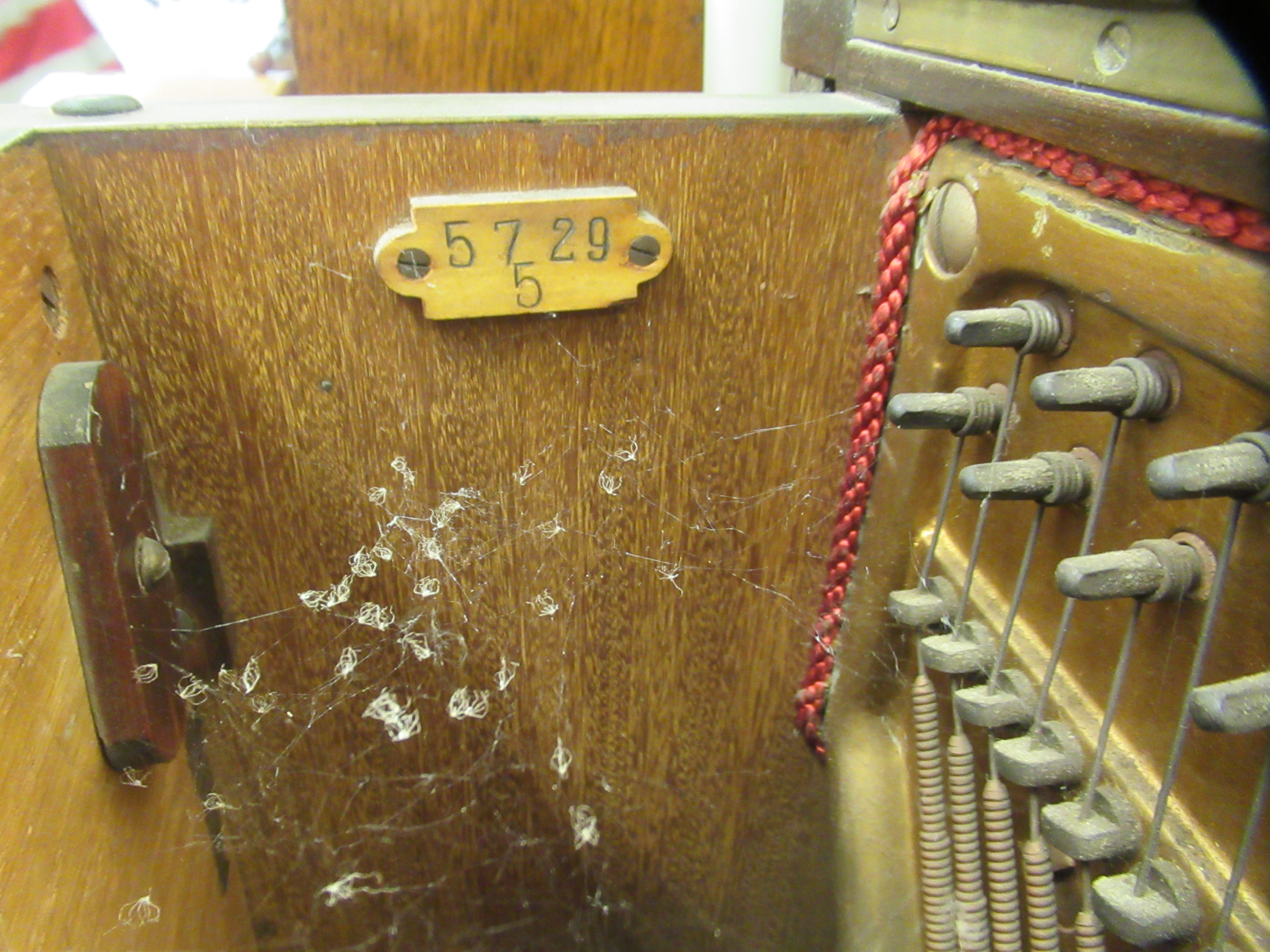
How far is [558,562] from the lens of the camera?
634 millimetres

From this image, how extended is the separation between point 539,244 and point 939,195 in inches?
9.1

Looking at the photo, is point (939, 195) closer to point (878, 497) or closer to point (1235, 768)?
point (878, 497)

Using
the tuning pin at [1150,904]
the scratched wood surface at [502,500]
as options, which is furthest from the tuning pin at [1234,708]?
the scratched wood surface at [502,500]

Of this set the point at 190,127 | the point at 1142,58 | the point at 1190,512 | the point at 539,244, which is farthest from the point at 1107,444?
the point at 190,127

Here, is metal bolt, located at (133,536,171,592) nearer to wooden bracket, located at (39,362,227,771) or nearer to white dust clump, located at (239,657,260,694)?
wooden bracket, located at (39,362,227,771)

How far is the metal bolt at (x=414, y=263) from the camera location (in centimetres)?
50

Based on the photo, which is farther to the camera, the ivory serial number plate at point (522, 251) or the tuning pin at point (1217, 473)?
the ivory serial number plate at point (522, 251)

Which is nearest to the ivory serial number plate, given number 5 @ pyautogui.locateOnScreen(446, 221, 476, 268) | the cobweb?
number 5 @ pyautogui.locateOnScreen(446, 221, 476, 268)

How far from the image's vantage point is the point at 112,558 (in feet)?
1.52

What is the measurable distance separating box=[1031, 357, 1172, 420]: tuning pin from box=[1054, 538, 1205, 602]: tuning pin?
6cm

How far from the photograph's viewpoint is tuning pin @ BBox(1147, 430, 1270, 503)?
0.30 metres

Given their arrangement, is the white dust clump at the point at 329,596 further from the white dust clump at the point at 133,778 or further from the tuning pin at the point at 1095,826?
the tuning pin at the point at 1095,826

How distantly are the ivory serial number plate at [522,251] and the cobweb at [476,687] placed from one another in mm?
101

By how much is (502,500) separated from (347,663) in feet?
0.53
